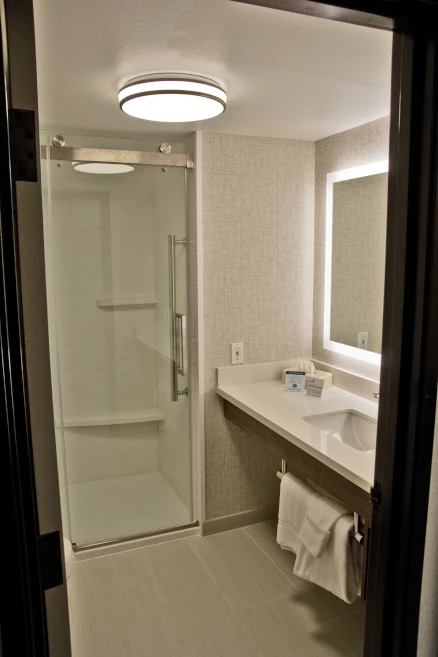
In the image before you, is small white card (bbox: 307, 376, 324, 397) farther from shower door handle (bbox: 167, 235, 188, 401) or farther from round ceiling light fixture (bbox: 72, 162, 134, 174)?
round ceiling light fixture (bbox: 72, 162, 134, 174)

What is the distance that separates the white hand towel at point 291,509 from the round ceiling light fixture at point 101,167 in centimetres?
174

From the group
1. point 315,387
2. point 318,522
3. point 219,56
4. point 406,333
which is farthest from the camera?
point 315,387

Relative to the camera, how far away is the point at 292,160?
2.76 m

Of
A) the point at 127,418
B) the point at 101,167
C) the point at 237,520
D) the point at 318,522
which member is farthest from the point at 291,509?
the point at 101,167

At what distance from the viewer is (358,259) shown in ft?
8.56

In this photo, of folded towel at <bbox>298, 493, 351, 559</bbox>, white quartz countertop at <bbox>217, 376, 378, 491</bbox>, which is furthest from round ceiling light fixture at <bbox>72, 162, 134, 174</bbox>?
folded towel at <bbox>298, 493, 351, 559</bbox>

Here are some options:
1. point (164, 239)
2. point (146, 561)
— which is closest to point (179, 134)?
point (164, 239)

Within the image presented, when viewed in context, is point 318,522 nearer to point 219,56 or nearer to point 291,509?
point 291,509

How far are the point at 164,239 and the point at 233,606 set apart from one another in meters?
1.86

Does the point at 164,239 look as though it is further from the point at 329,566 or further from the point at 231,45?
the point at 329,566

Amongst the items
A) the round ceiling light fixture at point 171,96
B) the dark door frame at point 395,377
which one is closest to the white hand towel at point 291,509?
the dark door frame at point 395,377

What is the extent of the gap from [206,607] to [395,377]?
1.69 m

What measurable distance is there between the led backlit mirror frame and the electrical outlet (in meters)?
0.48

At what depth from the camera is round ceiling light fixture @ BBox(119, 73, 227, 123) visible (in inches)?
69.2
